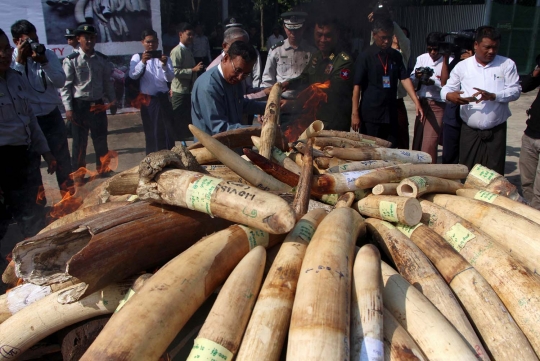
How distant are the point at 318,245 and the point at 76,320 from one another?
1058 millimetres

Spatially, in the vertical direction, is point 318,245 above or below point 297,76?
below

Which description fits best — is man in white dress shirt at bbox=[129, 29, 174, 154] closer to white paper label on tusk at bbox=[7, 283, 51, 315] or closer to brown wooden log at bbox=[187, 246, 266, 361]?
white paper label on tusk at bbox=[7, 283, 51, 315]

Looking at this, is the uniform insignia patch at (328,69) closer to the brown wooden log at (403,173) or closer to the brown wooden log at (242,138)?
the brown wooden log at (242,138)


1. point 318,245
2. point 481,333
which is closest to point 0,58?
point 318,245

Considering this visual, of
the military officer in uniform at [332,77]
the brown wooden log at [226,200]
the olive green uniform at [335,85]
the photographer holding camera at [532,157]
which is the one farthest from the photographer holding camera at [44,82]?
the photographer holding camera at [532,157]

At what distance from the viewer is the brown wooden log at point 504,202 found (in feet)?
7.21

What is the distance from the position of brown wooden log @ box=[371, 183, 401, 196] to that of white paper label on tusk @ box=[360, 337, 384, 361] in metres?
0.96

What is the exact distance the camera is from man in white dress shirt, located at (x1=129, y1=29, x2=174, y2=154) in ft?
24.8

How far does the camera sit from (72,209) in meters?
3.01

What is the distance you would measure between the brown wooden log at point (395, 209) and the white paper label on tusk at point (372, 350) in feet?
2.52

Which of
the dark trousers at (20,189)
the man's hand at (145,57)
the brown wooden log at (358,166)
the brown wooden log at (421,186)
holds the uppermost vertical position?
the man's hand at (145,57)

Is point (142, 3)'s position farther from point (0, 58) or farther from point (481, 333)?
point (481, 333)

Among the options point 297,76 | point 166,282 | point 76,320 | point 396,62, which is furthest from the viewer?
point 297,76

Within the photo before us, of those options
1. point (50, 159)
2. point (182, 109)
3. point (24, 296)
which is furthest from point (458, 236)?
point (182, 109)
